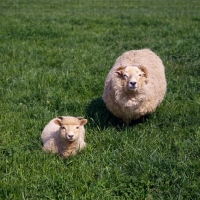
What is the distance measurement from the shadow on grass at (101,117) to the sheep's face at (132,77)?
0.58 meters

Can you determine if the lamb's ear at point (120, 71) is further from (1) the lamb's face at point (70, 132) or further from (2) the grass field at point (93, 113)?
(1) the lamb's face at point (70, 132)

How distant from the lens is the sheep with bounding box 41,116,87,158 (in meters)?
3.75

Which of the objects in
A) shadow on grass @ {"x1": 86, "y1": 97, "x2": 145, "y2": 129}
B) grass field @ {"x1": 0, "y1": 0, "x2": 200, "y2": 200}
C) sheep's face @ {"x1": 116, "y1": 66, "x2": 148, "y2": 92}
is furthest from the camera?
shadow on grass @ {"x1": 86, "y1": 97, "x2": 145, "y2": 129}

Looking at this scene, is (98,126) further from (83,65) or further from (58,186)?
(83,65)

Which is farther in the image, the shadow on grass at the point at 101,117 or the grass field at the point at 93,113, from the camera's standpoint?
the shadow on grass at the point at 101,117

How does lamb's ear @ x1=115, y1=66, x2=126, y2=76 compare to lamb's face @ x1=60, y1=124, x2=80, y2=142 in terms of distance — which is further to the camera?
lamb's ear @ x1=115, y1=66, x2=126, y2=76

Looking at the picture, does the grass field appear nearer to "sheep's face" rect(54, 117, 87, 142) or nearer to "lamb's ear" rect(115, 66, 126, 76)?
"sheep's face" rect(54, 117, 87, 142)

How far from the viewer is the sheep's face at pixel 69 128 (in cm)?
371

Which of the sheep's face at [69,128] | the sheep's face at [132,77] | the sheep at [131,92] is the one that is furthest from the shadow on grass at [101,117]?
the sheep's face at [69,128]

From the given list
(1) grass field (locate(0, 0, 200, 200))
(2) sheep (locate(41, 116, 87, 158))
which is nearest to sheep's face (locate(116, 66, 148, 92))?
(1) grass field (locate(0, 0, 200, 200))

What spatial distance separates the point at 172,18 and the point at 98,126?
690cm

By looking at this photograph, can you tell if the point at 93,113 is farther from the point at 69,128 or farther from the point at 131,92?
the point at 69,128

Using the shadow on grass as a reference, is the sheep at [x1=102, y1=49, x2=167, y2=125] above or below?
above

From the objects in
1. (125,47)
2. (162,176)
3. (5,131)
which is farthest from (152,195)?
(125,47)
